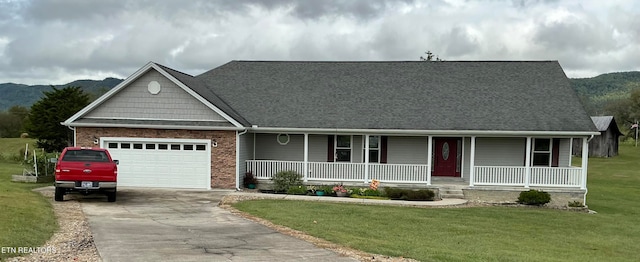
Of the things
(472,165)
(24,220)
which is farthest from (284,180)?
(24,220)

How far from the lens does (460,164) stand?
2339cm

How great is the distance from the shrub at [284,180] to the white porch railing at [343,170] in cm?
89

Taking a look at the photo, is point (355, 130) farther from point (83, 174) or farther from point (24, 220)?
point (24, 220)

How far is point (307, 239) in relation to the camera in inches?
422

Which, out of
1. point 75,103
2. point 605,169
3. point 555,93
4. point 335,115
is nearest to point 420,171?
point 335,115

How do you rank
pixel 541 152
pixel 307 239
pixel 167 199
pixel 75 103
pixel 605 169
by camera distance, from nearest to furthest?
pixel 307 239, pixel 167 199, pixel 541 152, pixel 75 103, pixel 605 169

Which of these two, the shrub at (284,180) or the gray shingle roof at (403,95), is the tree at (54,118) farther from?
the shrub at (284,180)

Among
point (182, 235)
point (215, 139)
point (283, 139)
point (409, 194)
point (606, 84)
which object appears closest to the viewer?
point (182, 235)

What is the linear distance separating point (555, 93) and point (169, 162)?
16512mm

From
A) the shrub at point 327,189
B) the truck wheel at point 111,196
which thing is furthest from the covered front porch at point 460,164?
the truck wheel at point 111,196

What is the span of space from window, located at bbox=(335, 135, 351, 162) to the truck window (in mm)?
9878

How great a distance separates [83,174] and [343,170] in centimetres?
1011

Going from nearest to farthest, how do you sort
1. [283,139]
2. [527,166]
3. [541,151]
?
[527,166] < [541,151] < [283,139]

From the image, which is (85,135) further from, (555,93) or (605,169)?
(605,169)
